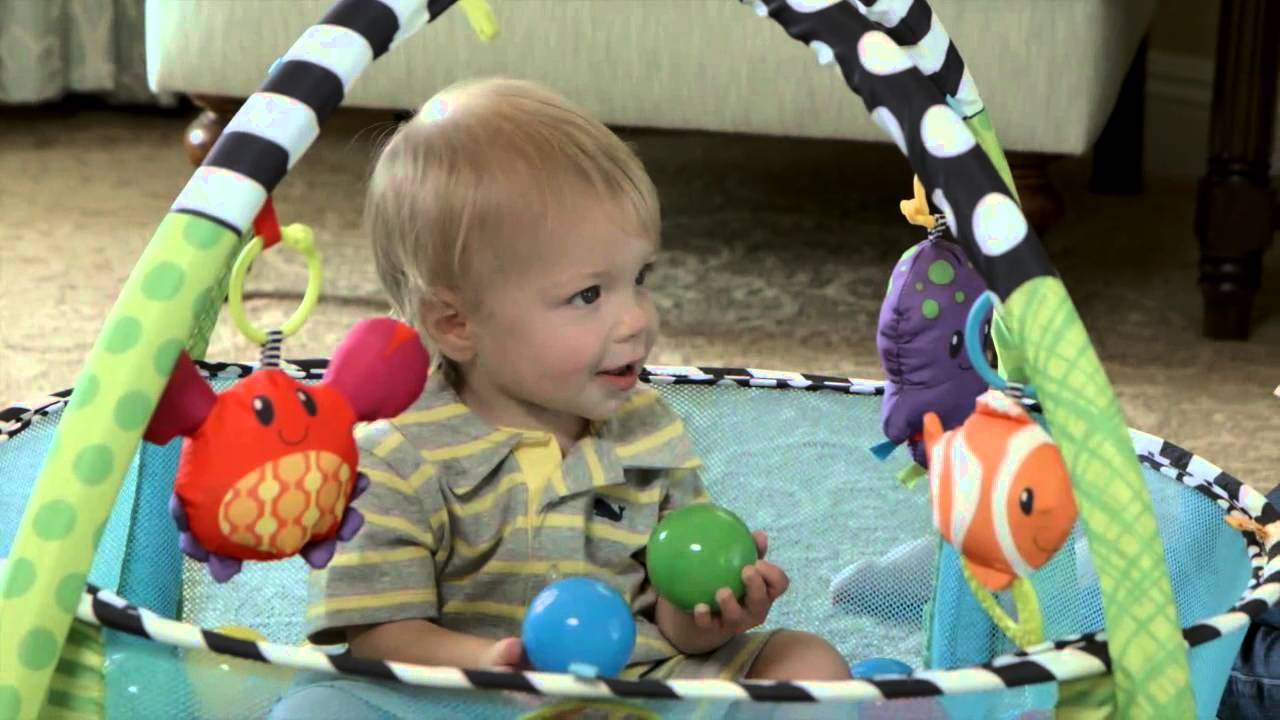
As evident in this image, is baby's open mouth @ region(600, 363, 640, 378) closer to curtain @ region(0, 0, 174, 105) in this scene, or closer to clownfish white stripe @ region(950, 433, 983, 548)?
A: clownfish white stripe @ region(950, 433, 983, 548)

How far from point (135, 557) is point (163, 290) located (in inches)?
14.8

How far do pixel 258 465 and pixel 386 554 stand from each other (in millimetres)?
164

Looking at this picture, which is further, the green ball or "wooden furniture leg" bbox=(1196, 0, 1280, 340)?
"wooden furniture leg" bbox=(1196, 0, 1280, 340)

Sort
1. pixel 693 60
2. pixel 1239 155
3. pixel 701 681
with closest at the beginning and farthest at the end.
→ 1. pixel 701 681
2. pixel 693 60
3. pixel 1239 155

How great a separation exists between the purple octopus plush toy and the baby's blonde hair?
5.6 inches

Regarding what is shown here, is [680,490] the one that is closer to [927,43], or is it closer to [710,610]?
[710,610]

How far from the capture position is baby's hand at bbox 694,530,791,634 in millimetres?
842

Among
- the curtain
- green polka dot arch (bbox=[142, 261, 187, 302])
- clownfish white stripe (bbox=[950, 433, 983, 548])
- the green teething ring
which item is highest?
green polka dot arch (bbox=[142, 261, 187, 302])

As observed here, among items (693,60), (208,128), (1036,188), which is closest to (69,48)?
(208,128)

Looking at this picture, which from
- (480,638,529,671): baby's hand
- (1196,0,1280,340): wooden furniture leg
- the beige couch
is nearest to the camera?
(480,638,529,671): baby's hand

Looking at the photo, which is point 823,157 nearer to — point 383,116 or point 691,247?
point 691,247

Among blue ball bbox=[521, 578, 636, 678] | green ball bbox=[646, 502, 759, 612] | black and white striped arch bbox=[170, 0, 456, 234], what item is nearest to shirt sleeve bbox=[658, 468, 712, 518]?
green ball bbox=[646, 502, 759, 612]

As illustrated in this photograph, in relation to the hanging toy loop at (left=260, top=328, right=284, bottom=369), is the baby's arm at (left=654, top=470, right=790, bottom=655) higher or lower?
lower

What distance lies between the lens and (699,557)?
84 centimetres
